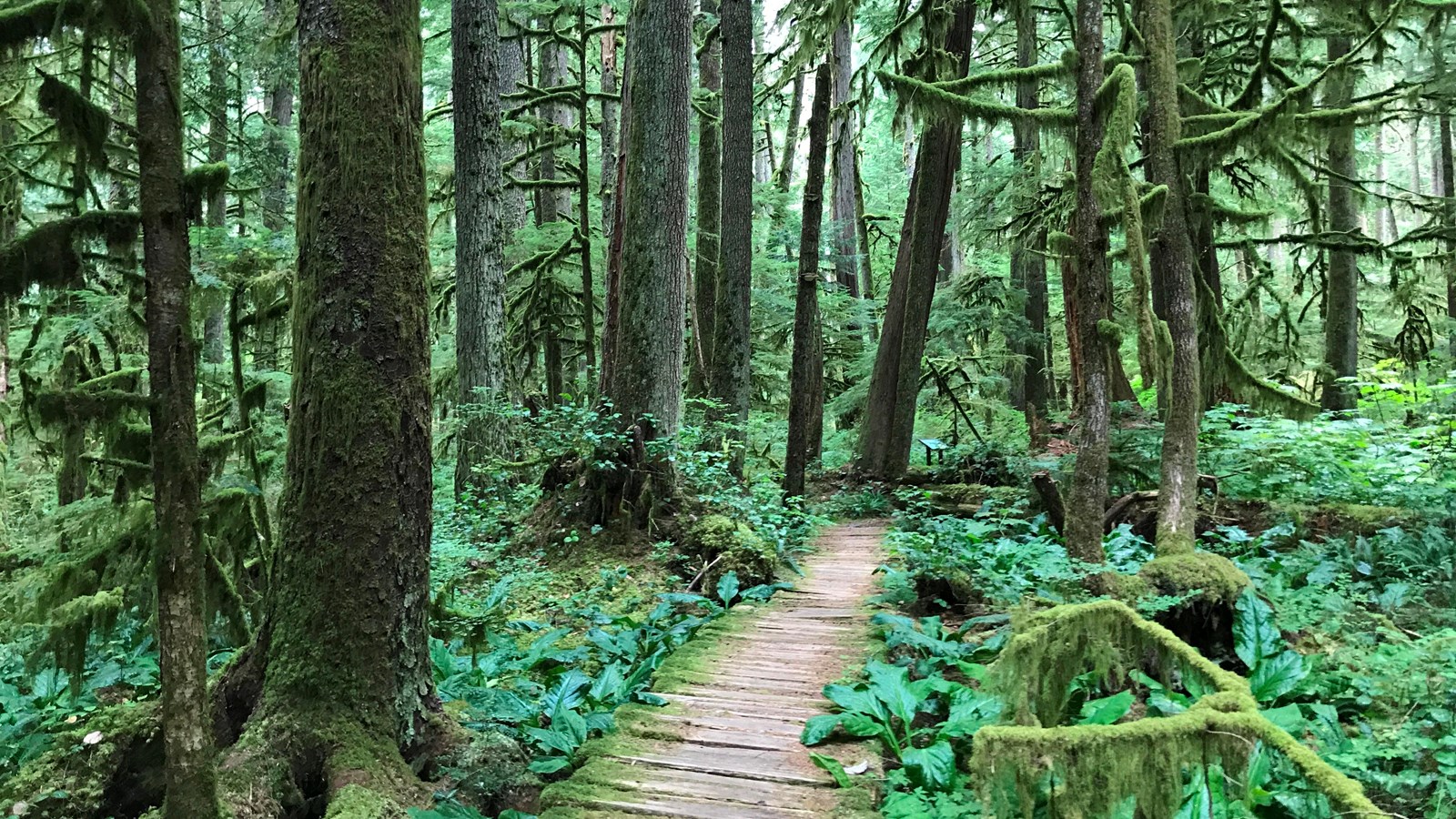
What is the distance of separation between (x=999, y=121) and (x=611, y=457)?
15.5 ft

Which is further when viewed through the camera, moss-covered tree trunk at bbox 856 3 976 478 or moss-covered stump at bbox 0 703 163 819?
moss-covered tree trunk at bbox 856 3 976 478

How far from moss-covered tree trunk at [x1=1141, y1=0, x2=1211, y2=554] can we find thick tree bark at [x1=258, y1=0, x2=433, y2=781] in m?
4.75

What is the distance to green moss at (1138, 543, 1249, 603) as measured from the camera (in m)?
4.80

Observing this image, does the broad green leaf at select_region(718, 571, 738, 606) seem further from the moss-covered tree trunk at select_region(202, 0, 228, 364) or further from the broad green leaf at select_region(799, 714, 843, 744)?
the moss-covered tree trunk at select_region(202, 0, 228, 364)

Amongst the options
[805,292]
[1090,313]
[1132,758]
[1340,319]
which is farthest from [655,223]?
[1340,319]

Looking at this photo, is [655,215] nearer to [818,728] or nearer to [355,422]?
[355,422]

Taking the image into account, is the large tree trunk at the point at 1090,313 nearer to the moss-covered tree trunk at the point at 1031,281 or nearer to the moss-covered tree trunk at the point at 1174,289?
the moss-covered tree trunk at the point at 1174,289

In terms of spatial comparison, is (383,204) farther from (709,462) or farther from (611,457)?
(709,462)

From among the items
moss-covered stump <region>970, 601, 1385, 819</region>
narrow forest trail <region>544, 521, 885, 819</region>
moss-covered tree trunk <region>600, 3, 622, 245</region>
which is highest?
moss-covered tree trunk <region>600, 3, 622, 245</region>

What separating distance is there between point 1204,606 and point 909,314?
29.3 ft

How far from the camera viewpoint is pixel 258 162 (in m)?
12.8

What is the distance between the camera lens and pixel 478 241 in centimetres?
1029

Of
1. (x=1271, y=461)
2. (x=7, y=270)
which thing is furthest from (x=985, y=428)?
(x=7, y=270)

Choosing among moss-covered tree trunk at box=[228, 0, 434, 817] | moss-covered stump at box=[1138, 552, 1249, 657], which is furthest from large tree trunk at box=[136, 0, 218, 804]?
moss-covered stump at box=[1138, 552, 1249, 657]
